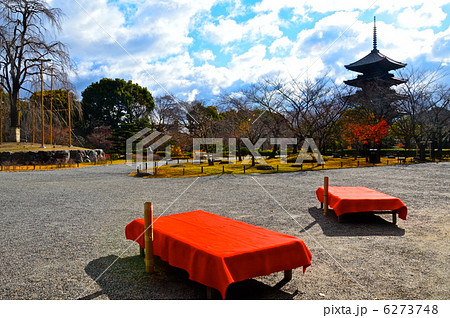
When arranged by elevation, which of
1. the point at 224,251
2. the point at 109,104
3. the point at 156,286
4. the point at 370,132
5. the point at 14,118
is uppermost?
the point at 109,104

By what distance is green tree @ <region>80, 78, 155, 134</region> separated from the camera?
43709 millimetres

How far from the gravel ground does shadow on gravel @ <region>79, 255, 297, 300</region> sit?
0.01m

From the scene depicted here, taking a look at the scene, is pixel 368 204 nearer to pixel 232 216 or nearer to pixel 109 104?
pixel 232 216

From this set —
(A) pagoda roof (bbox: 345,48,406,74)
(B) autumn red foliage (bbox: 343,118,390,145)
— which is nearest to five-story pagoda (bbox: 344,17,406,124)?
(A) pagoda roof (bbox: 345,48,406,74)

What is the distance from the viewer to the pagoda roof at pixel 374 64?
119ft

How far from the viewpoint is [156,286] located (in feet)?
12.5

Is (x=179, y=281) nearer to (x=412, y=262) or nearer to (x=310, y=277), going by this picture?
(x=310, y=277)

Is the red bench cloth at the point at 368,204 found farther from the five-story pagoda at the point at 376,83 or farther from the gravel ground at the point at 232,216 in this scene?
Result: the five-story pagoda at the point at 376,83

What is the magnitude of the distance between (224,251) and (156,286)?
0.98 m

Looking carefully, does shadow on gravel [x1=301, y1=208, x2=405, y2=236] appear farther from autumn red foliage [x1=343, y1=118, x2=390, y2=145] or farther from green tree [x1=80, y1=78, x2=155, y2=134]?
green tree [x1=80, y1=78, x2=155, y2=134]

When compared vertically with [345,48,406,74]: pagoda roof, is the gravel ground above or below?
below

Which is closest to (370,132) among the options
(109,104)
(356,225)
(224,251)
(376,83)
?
(376,83)

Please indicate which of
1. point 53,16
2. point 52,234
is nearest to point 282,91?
point 53,16

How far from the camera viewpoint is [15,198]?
9836 mm
